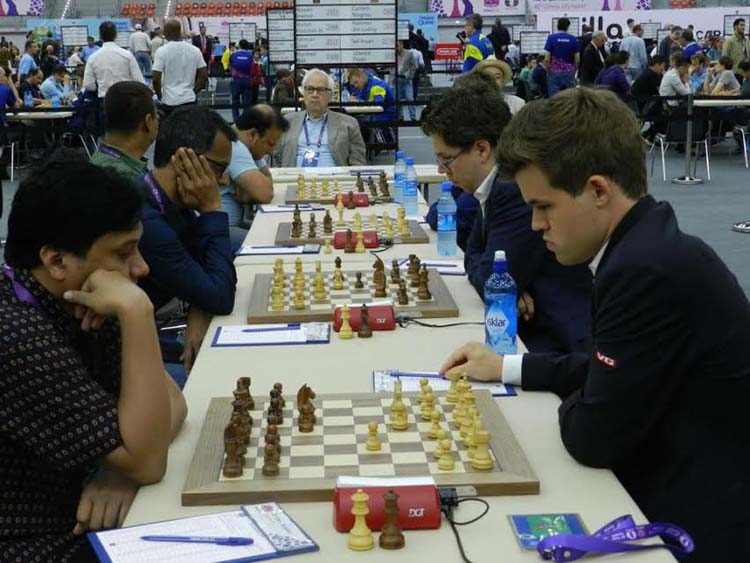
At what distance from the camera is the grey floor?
6.56 metres

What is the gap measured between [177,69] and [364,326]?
323 inches

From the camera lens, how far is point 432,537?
1465 mm

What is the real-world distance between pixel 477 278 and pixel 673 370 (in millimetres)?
1355

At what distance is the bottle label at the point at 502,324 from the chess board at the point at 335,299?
36 centimetres

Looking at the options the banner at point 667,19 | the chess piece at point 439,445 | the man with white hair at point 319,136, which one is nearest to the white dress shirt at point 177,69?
the man with white hair at point 319,136

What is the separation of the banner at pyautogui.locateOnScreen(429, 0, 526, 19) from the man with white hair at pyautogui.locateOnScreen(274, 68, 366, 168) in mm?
20451

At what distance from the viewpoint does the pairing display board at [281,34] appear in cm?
1040

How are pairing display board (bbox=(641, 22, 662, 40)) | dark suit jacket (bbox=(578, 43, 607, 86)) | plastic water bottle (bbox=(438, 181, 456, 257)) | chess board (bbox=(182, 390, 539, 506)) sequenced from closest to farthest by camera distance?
chess board (bbox=(182, 390, 539, 506)), plastic water bottle (bbox=(438, 181, 456, 257)), dark suit jacket (bbox=(578, 43, 607, 86)), pairing display board (bbox=(641, 22, 662, 40))

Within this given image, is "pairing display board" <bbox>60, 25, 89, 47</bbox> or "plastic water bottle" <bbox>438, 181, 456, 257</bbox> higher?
"pairing display board" <bbox>60, 25, 89, 47</bbox>

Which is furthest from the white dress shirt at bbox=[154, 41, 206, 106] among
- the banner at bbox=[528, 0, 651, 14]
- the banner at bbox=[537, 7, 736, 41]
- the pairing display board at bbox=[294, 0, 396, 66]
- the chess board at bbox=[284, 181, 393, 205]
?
the banner at bbox=[528, 0, 651, 14]

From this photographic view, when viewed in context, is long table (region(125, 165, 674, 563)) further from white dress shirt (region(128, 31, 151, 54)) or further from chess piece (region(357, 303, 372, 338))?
white dress shirt (region(128, 31, 151, 54))

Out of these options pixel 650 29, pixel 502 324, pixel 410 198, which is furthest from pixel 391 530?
pixel 650 29

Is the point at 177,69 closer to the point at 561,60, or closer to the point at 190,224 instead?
the point at 561,60

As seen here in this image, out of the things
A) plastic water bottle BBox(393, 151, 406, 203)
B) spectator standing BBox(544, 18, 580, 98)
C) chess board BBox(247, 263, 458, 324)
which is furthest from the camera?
spectator standing BBox(544, 18, 580, 98)
